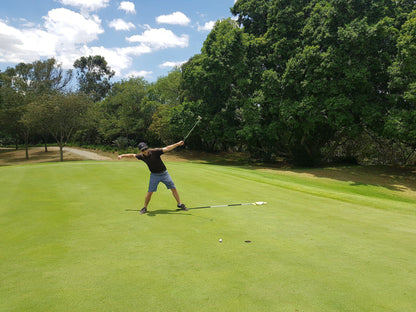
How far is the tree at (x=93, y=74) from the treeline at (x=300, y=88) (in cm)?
4619

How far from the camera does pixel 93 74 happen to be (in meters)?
92.6

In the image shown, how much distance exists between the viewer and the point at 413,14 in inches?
818

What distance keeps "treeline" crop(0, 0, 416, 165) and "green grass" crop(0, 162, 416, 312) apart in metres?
17.2

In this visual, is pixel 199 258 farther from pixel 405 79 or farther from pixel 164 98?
pixel 164 98

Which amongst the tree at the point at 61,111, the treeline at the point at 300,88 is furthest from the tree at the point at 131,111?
the tree at the point at 61,111

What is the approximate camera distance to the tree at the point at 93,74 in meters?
91.0

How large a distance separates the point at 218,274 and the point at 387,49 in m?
27.1

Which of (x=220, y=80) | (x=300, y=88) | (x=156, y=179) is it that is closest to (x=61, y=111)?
(x=220, y=80)

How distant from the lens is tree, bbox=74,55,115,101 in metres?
91.0

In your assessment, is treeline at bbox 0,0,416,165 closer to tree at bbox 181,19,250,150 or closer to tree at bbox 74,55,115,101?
tree at bbox 181,19,250,150

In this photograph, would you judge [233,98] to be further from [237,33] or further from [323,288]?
[323,288]

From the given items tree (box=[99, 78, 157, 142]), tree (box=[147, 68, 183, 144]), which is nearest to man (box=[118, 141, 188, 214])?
tree (box=[147, 68, 183, 144])

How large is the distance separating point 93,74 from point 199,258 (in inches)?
3931

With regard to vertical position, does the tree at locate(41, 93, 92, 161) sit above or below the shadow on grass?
above
